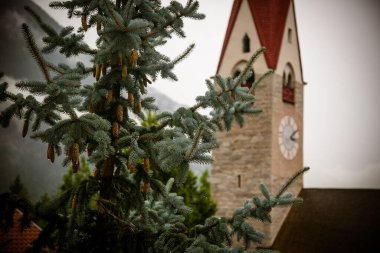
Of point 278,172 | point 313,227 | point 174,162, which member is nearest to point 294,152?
point 278,172

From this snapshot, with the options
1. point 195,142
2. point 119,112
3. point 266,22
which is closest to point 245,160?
point 266,22

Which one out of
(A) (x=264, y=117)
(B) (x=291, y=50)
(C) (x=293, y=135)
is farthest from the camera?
(B) (x=291, y=50)

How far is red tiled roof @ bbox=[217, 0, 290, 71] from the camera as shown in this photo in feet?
50.3

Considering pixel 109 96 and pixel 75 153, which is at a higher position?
pixel 109 96

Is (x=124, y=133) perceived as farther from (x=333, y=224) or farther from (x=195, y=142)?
(x=333, y=224)

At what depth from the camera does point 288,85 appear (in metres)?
16.5

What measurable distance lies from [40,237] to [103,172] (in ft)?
3.01

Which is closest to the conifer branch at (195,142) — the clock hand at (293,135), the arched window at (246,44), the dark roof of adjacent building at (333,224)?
the dark roof of adjacent building at (333,224)

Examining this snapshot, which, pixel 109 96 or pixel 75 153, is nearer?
pixel 75 153

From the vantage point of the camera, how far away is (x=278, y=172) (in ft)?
48.9

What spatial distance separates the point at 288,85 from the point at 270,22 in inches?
104

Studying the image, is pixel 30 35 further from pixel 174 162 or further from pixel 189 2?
pixel 189 2

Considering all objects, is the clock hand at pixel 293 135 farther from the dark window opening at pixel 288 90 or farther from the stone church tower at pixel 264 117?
the dark window opening at pixel 288 90

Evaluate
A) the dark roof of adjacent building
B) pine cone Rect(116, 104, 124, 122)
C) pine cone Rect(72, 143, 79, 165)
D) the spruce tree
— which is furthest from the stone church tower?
pine cone Rect(72, 143, 79, 165)
